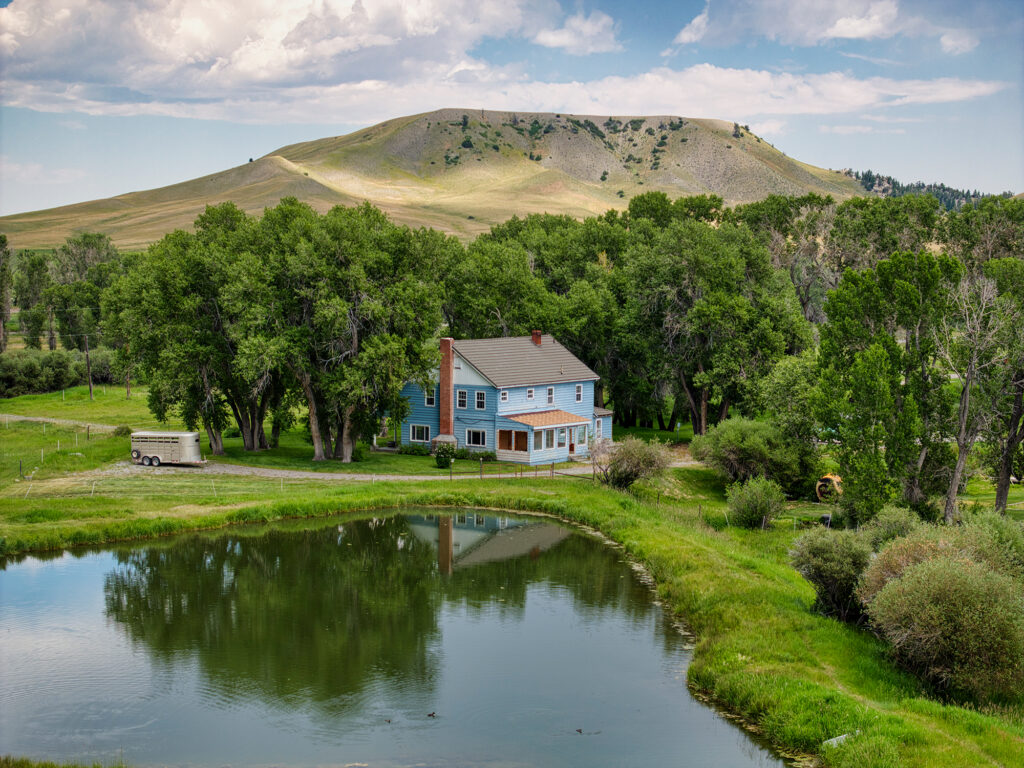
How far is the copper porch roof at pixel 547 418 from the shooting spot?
5456 centimetres

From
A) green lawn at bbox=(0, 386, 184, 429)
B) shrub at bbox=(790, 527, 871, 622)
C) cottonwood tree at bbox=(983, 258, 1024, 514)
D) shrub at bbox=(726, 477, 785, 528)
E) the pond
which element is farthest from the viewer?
green lawn at bbox=(0, 386, 184, 429)

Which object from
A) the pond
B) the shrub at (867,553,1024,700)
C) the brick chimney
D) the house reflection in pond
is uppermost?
the brick chimney

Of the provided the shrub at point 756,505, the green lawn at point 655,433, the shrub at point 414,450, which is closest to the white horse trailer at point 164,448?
the shrub at point 414,450

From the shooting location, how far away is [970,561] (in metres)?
21.1

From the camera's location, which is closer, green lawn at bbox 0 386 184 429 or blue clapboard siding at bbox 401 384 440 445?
blue clapboard siding at bbox 401 384 440 445

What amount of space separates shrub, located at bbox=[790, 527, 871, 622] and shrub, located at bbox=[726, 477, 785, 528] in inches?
485

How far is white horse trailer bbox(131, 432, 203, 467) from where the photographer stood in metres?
48.9

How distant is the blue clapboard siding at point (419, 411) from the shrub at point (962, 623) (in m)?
38.8

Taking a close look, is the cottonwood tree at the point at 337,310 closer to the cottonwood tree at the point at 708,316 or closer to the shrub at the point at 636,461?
the shrub at the point at 636,461

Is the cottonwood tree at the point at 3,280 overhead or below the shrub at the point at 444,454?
overhead

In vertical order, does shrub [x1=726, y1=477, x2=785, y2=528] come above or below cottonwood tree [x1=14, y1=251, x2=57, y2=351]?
below

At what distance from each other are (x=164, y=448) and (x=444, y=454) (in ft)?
50.1

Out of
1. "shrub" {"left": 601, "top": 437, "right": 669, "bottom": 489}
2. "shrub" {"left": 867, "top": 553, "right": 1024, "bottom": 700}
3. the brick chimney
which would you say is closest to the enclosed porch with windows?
the brick chimney

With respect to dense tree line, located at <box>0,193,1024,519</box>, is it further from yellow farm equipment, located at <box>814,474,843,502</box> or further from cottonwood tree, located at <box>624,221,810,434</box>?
yellow farm equipment, located at <box>814,474,843,502</box>
